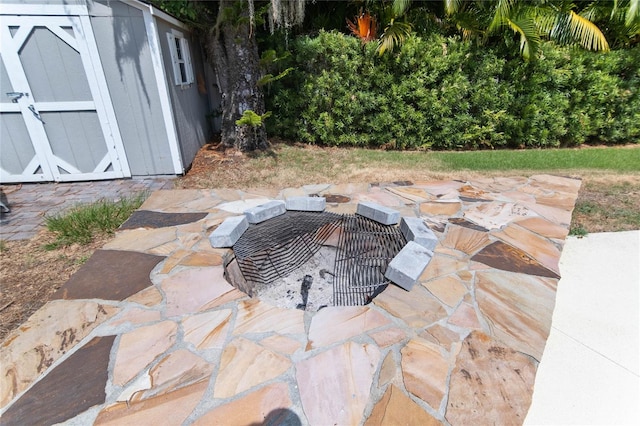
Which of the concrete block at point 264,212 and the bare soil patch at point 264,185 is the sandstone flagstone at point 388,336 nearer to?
the concrete block at point 264,212

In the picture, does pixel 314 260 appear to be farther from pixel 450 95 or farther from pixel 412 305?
pixel 450 95

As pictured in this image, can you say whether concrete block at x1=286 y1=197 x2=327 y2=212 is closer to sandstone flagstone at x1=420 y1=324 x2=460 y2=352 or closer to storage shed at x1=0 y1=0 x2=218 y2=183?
sandstone flagstone at x1=420 y1=324 x2=460 y2=352

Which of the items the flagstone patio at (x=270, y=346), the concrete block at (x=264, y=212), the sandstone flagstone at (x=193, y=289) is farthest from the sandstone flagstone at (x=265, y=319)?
the concrete block at (x=264, y=212)

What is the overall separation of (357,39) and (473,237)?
4.82 m

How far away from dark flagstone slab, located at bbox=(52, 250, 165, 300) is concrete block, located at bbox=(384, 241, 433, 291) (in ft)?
6.04

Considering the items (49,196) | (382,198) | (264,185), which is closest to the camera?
(382,198)

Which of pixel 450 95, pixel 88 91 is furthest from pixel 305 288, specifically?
pixel 450 95

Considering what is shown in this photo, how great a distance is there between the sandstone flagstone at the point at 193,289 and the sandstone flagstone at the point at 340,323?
29.4 inches

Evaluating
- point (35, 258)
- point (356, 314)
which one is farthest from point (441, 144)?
point (35, 258)

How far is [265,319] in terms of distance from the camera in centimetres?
199

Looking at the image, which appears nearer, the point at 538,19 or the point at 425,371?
the point at 425,371

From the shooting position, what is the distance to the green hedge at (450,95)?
19.7 ft

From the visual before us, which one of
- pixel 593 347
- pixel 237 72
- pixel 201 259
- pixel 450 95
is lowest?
pixel 593 347

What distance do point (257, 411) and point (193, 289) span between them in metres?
1.12
